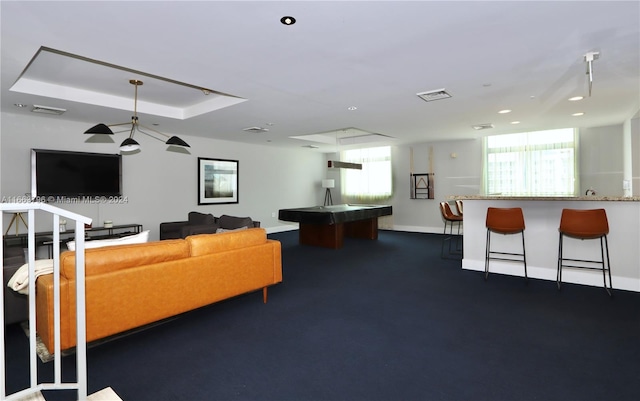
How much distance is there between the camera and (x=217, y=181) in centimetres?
745

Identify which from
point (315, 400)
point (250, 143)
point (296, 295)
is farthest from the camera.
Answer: point (250, 143)

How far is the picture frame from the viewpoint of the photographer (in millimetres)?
7160

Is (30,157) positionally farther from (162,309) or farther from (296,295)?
(296,295)

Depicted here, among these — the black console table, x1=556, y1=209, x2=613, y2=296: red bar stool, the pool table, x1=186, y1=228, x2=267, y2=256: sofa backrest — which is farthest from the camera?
the pool table

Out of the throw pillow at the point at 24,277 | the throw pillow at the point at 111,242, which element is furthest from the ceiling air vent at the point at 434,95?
the throw pillow at the point at 24,277

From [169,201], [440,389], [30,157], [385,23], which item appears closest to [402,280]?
[440,389]

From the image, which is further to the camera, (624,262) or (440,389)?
(624,262)

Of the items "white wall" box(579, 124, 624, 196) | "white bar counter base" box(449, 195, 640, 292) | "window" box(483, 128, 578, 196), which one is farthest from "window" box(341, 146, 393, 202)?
"white bar counter base" box(449, 195, 640, 292)

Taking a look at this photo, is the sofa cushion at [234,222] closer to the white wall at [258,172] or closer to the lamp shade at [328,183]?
the white wall at [258,172]

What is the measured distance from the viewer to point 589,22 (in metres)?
2.34

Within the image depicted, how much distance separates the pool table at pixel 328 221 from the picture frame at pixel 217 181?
1.57 metres

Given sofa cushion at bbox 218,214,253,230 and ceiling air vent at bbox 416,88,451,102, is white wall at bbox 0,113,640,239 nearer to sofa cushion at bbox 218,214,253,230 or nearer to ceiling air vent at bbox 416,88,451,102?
ceiling air vent at bbox 416,88,451,102

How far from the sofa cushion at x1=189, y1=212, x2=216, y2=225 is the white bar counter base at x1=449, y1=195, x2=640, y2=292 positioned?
4037 millimetres

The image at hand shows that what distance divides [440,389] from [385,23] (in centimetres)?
241
